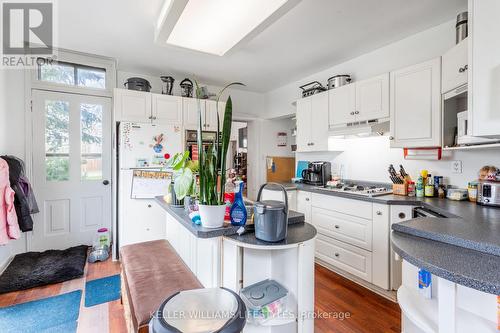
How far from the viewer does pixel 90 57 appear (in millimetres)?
3225

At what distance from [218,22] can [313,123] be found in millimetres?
1989

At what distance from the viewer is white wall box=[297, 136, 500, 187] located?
85.0 inches

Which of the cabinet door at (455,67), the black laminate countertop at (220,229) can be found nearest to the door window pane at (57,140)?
the black laminate countertop at (220,229)

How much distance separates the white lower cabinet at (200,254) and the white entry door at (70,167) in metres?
2.07

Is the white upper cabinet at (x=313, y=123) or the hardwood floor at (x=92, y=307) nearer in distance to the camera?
the hardwood floor at (x=92, y=307)

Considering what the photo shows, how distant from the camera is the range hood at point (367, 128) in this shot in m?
2.60

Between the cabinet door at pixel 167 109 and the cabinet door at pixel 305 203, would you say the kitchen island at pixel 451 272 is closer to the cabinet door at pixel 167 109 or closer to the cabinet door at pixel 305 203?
the cabinet door at pixel 305 203

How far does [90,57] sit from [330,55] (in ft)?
10.4

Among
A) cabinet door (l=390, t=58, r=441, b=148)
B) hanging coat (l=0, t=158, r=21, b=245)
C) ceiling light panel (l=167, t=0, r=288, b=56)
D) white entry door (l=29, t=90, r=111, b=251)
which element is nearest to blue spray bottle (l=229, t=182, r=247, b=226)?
ceiling light panel (l=167, t=0, r=288, b=56)

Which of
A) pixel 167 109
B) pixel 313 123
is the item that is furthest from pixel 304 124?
pixel 167 109

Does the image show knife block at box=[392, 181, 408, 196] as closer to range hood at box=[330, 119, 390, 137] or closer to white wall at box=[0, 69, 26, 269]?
range hood at box=[330, 119, 390, 137]

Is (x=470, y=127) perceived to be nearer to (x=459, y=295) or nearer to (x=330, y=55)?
(x=459, y=295)

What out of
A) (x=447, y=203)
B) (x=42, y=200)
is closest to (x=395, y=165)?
(x=447, y=203)

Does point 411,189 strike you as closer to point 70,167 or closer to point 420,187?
point 420,187
